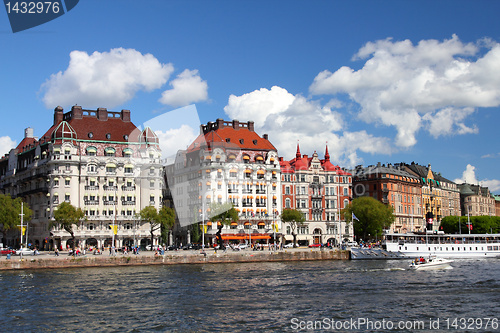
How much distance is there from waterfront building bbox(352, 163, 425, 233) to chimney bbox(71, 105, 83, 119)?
267 feet

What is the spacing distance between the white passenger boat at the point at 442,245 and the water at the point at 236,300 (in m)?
35.6

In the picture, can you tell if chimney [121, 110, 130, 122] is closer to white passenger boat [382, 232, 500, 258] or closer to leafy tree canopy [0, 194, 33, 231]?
leafy tree canopy [0, 194, 33, 231]

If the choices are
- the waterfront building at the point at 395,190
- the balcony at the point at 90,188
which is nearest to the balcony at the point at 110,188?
the balcony at the point at 90,188

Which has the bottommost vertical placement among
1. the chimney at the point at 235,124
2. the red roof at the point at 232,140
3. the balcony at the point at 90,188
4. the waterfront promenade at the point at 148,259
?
the waterfront promenade at the point at 148,259

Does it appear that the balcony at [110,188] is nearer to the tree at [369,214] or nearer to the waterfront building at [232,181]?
the waterfront building at [232,181]

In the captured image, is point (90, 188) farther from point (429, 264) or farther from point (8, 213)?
point (429, 264)

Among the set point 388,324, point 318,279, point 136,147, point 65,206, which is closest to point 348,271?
point 318,279

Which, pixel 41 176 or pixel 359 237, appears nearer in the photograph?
pixel 41 176

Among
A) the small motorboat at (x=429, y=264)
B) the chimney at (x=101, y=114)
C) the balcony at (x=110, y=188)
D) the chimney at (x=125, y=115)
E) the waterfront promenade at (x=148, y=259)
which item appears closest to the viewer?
the small motorboat at (x=429, y=264)

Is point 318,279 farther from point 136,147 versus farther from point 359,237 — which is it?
point 359,237

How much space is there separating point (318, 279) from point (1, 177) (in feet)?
378

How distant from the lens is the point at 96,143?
125375 millimetres

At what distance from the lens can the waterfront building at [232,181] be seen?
5182 inches

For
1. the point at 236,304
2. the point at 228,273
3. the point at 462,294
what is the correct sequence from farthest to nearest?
the point at 228,273
the point at 462,294
the point at 236,304
